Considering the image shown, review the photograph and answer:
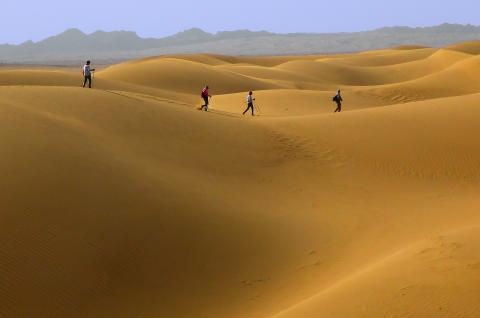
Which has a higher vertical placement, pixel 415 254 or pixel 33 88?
pixel 33 88

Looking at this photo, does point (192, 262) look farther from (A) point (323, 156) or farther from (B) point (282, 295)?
(A) point (323, 156)

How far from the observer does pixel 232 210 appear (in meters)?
9.95

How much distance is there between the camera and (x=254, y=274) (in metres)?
8.16

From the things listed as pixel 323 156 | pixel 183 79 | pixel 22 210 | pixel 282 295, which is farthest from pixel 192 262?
pixel 183 79

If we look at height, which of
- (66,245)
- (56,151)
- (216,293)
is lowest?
(216,293)

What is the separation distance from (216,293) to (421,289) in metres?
2.65

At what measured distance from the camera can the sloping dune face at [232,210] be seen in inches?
274

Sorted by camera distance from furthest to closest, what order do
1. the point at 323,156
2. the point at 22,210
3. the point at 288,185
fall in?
1. the point at 323,156
2. the point at 288,185
3. the point at 22,210

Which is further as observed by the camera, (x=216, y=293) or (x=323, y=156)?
(x=323, y=156)

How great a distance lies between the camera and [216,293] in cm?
769

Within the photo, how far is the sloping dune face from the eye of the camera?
22.8 ft

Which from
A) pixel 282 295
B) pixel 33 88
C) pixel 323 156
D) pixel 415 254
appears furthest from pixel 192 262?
pixel 33 88

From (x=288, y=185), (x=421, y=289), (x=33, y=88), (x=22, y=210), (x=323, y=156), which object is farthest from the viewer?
(x=33, y=88)

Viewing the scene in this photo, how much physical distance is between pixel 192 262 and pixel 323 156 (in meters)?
6.53
